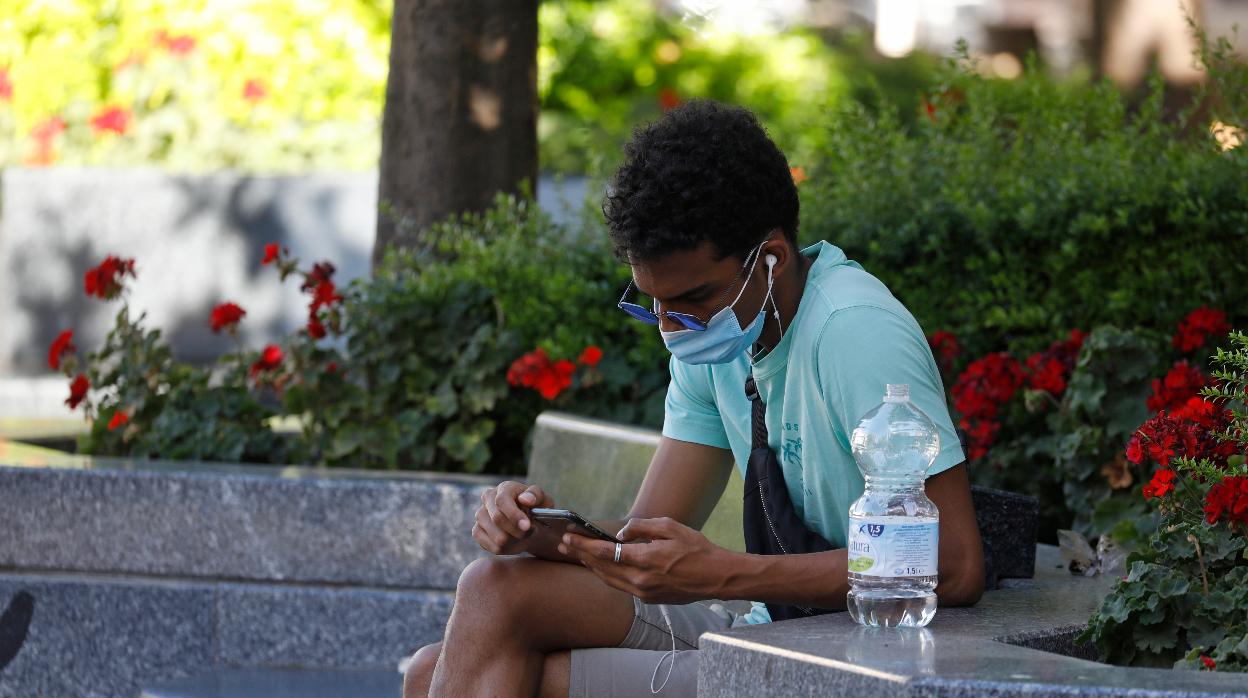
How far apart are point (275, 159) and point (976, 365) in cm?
→ 708

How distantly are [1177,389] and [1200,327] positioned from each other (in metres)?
0.65

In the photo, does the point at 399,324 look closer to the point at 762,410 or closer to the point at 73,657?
the point at 73,657

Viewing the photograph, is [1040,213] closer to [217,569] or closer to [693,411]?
[693,411]

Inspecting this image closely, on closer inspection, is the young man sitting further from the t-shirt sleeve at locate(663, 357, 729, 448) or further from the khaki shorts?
the t-shirt sleeve at locate(663, 357, 729, 448)

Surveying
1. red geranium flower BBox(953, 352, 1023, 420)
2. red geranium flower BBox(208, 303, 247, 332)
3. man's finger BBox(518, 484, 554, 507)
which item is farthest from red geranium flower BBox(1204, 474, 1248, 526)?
red geranium flower BBox(208, 303, 247, 332)

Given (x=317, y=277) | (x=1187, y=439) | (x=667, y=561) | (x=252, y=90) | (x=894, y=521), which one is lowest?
(x=667, y=561)

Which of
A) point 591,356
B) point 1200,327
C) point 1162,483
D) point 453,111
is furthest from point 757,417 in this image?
point 453,111

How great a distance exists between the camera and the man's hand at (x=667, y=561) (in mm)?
2787

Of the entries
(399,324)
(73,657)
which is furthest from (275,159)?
(73,657)

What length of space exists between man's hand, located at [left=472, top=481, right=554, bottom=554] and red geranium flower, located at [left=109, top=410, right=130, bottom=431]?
9.66 ft

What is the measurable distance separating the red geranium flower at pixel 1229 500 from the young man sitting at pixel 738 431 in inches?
16.0

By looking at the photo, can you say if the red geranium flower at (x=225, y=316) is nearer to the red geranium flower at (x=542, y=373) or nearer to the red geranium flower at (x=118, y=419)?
the red geranium flower at (x=118, y=419)

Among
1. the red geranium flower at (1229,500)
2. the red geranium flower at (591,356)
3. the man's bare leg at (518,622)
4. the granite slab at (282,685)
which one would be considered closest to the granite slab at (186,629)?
the granite slab at (282,685)

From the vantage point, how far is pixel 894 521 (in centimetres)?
257
